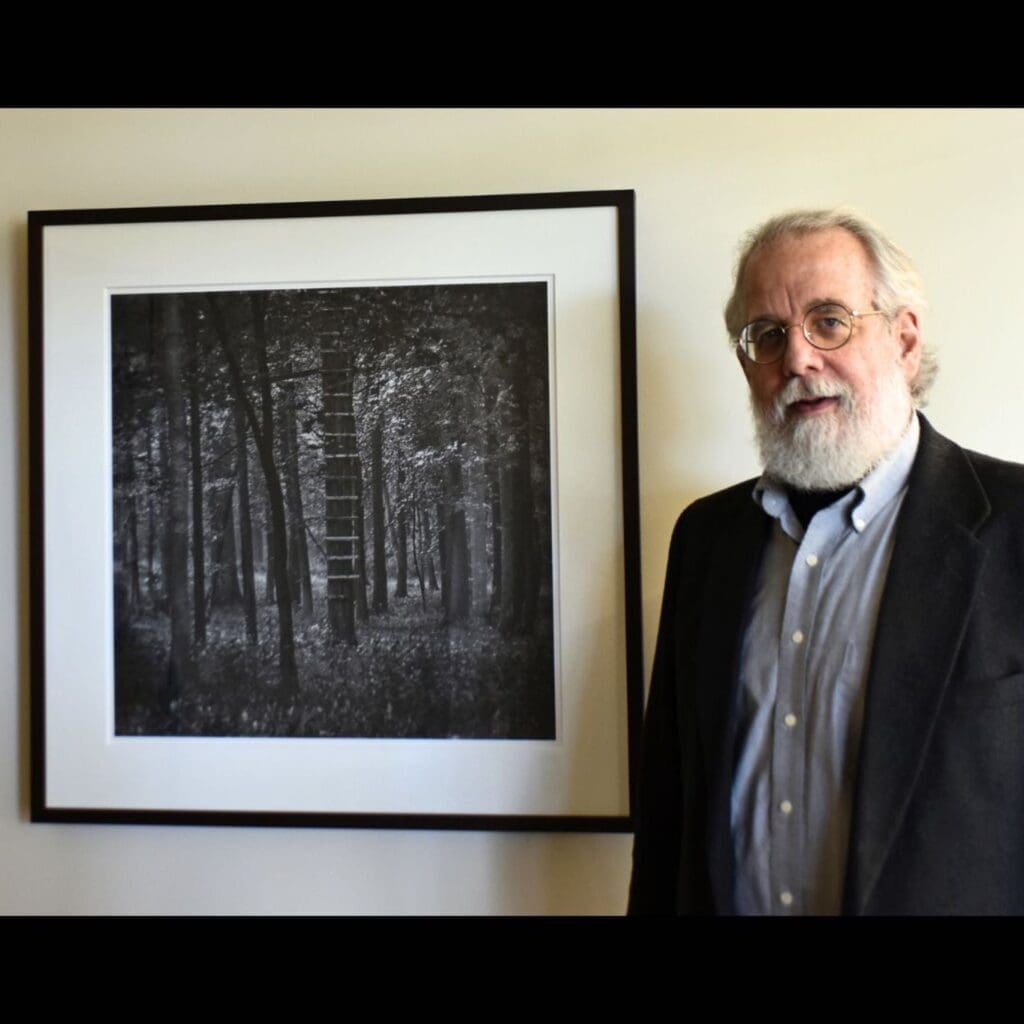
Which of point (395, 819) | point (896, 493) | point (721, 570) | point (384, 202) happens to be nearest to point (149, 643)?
point (395, 819)

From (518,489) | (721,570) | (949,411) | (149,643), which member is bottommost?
(149,643)

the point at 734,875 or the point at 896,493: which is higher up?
the point at 896,493

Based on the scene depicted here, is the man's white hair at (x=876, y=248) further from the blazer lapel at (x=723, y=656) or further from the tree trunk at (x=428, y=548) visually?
the tree trunk at (x=428, y=548)

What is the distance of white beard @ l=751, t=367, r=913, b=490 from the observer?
96cm

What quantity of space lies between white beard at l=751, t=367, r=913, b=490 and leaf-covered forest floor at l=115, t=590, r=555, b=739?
1.54 feet

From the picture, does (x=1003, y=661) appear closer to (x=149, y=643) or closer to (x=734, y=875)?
(x=734, y=875)

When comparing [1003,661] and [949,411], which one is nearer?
[1003,661]

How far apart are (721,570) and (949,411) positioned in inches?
18.9

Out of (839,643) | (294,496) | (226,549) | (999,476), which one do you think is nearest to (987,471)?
(999,476)

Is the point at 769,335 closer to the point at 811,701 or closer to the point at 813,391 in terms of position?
the point at 813,391

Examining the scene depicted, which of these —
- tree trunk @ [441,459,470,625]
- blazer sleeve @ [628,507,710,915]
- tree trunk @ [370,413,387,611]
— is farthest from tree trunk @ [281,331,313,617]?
blazer sleeve @ [628,507,710,915]

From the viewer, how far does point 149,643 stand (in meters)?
1.28

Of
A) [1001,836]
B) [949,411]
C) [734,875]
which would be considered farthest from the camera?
[949,411]
